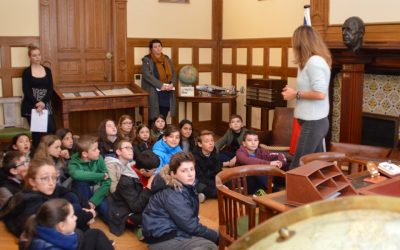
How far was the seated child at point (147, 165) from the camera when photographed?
4677 mm

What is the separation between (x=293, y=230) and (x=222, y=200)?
1.70 m

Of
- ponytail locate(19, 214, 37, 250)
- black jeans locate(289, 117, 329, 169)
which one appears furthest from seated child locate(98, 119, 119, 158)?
ponytail locate(19, 214, 37, 250)

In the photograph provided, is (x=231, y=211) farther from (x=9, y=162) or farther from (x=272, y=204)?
(x=9, y=162)

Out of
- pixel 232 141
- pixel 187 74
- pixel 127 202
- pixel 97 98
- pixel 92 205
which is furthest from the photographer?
pixel 187 74

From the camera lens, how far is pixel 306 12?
544 cm

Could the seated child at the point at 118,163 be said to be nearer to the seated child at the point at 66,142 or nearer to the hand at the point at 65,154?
the hand at the point at 65,154

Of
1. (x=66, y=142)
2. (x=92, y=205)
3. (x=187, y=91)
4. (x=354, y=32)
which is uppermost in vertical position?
(x=354, y=32)

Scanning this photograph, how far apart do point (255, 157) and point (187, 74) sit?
330 centimetres

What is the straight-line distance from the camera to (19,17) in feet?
22.1

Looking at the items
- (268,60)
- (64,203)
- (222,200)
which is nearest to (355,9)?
(268,60)

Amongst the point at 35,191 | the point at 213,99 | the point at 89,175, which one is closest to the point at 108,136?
the point at 89,175

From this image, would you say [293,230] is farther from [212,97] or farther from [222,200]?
[212,97]

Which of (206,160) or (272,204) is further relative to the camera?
(206,160)

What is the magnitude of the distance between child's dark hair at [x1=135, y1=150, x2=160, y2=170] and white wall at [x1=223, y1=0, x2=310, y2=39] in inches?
125
